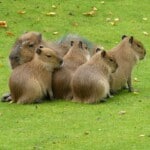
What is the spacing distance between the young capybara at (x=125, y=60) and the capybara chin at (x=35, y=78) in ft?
3.13

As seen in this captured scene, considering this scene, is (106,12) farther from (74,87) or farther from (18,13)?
(74,87)

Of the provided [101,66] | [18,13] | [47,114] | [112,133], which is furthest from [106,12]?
[112,133]

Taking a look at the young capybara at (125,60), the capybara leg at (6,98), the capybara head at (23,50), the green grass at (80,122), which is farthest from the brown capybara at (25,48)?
the young capybara at (125,60)

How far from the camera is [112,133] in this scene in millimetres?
8375

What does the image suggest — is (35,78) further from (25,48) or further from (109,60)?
(109,60)

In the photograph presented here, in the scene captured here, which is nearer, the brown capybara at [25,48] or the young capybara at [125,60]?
the brown capybara at [25,48]

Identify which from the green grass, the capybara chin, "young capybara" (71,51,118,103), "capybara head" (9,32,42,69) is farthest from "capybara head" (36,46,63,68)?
the green grass

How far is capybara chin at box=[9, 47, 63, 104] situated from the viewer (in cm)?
1017

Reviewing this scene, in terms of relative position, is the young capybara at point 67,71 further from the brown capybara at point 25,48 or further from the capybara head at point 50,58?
the brown capybara at point 25,48

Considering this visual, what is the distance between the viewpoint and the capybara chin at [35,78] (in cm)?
1017

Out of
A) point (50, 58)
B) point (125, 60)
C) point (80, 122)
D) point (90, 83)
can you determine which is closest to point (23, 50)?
point (50, 58)

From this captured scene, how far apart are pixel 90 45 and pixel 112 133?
358 cm

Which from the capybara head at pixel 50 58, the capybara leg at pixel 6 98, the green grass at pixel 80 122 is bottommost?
the capybara leg at pixel 6 98

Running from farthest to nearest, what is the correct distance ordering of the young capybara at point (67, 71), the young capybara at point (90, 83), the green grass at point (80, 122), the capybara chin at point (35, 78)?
the young capybara at point (67, 71)
the capybara chin at point (35, 78)
the young capybara at point (90, 83)
the green grass at point (80, 122)
